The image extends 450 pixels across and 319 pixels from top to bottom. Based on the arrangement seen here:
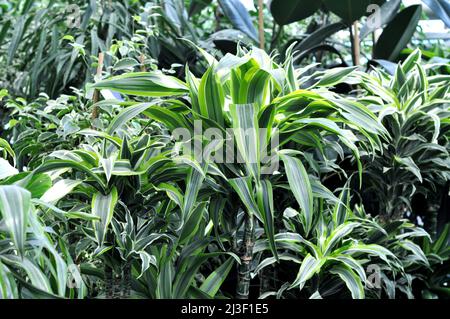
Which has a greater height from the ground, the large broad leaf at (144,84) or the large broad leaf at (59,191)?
the large broad leaf at (144,84)

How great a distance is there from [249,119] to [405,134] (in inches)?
20.4

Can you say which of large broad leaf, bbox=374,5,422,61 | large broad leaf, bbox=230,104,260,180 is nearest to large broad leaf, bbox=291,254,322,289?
large broad leaf, bbox=230,104,260,180

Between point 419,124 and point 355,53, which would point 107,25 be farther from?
point 419,124

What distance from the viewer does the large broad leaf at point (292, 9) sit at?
1.69 m

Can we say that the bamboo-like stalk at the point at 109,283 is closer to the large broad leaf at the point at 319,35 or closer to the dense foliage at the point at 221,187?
the dense foliage at the point at 221,187

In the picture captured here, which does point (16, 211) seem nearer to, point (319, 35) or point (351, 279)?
point (351, 279)

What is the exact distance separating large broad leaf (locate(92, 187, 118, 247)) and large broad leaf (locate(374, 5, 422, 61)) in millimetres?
1124

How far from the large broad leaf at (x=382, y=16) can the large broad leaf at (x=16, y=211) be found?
1.35m

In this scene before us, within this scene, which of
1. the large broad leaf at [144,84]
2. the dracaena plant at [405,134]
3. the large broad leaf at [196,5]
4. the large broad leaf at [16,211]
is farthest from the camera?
the large broad leaf at [196,5]

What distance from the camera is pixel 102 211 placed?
0.94 metres

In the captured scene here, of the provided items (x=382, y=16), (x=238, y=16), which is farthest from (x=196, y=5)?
(x=382, y=16)

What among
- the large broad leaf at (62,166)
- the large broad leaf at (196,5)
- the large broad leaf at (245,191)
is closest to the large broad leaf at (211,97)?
the large broad leaf at (245,191)
